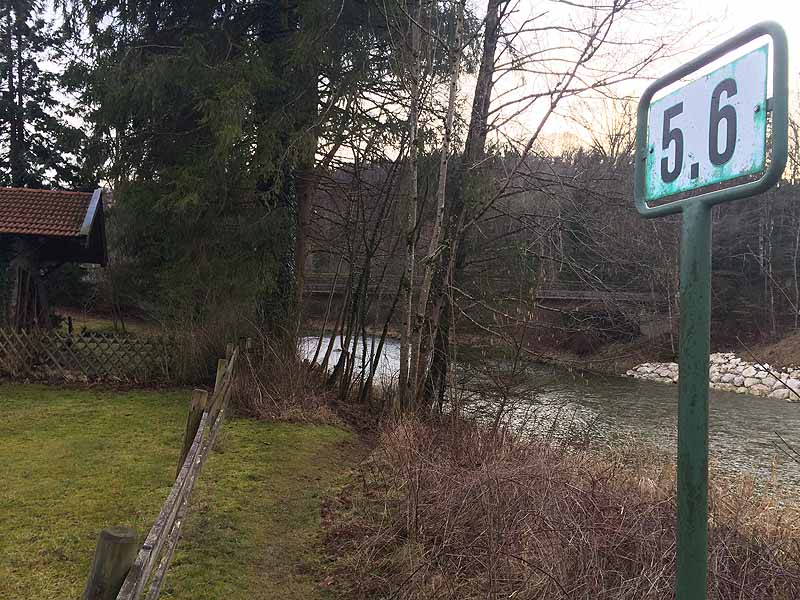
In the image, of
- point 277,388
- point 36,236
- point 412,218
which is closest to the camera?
point 412,218

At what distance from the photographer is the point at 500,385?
7.10m

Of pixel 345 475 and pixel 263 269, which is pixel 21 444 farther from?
pixel 263 269

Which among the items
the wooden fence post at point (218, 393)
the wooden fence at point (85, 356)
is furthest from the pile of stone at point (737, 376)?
the wooden fence post at point (218, 393)

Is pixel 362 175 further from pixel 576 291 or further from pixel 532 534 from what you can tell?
pixel 532 534

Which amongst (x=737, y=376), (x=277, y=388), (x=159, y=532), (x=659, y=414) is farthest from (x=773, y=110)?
(x=737, y=376)

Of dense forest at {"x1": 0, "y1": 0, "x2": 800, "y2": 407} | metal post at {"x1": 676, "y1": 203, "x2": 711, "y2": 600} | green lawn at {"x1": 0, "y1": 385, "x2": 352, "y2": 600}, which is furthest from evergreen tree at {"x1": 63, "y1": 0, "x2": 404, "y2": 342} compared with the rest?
metal post at {"x1": 676, "y1": 203, "x2": 711, "y2": 600}

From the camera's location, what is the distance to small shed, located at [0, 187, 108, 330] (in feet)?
39.6

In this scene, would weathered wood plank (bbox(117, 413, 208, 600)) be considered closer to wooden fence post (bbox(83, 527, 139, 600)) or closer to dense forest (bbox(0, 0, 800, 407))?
wooden fence post (bbox(83, 527, 139, 600))

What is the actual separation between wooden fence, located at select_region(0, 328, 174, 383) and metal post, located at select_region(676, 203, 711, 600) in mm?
11040

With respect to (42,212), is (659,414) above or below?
below

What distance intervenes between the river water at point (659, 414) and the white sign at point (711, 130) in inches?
239

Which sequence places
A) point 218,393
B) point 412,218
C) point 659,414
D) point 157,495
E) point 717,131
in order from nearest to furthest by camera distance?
point 717,131
point 157,495
point 218,393
point 412,218
point 659,414

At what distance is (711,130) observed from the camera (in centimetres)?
137

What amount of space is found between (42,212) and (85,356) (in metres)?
3.44
